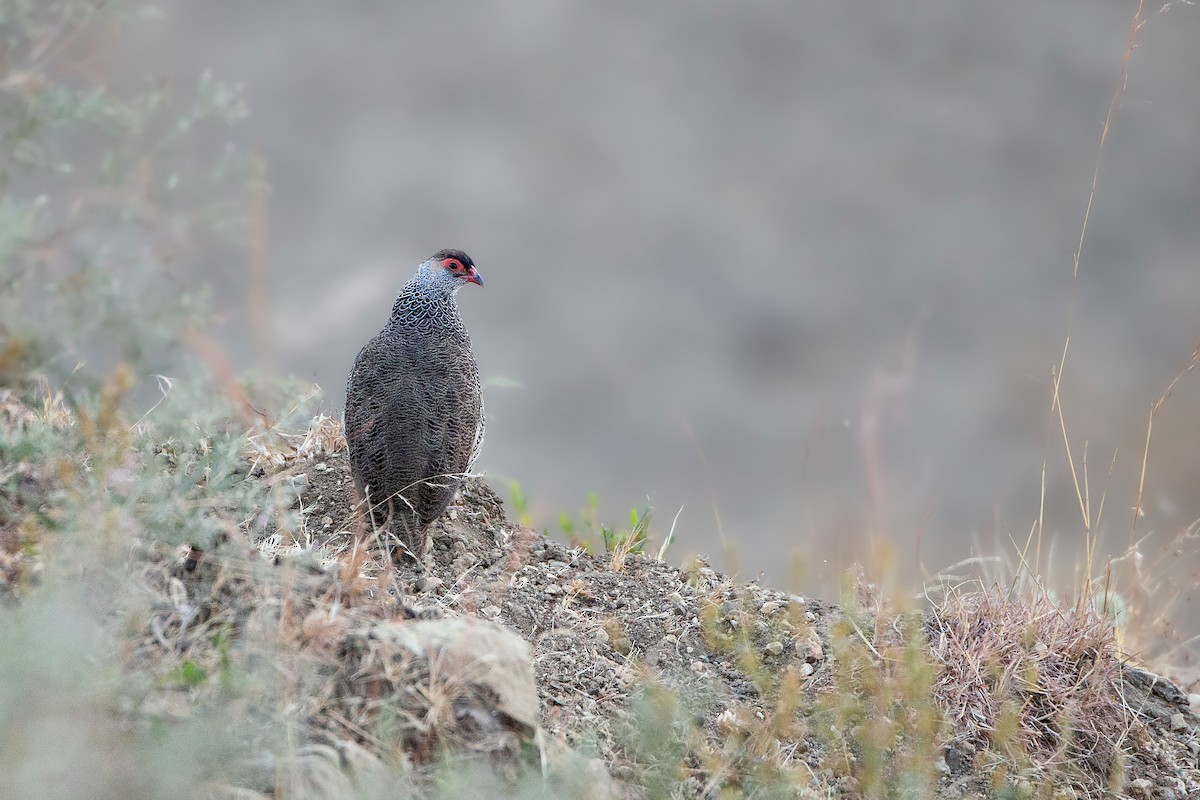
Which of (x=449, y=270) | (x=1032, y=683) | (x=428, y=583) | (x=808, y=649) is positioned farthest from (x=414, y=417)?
(x=1032, y=683)

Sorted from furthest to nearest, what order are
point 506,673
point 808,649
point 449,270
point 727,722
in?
point 449,270 → point 808,649 → point 727,722 → point 506,673

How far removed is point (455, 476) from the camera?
482cm

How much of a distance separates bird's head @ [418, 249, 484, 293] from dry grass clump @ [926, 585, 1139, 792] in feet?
8.78

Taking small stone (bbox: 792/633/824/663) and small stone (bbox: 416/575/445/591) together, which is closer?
small stone (bbox: 792/633/824/663)

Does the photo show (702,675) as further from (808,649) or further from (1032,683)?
(1032,683)

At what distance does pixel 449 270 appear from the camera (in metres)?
5.79

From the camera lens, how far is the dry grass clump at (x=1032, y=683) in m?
3.85

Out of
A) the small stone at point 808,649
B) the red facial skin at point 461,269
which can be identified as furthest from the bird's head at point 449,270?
the small stone at point 808,649

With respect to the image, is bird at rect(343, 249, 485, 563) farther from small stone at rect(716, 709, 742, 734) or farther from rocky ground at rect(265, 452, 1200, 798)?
small stone at rect(716, 709, 742, 734)

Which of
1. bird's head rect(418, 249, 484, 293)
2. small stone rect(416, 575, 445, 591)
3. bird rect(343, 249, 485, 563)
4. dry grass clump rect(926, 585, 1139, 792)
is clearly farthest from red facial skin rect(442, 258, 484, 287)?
dry grass clump rect(926, 585, 1139, 792)

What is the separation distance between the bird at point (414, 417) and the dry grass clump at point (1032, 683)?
1.94 metres

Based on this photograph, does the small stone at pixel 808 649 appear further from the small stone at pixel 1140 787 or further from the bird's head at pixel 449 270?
the bird's head at pixel 449 270

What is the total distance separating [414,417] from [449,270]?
114cm

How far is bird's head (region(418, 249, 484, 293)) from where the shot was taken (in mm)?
5695
